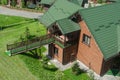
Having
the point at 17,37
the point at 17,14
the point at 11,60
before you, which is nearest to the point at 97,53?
the point at 11,60

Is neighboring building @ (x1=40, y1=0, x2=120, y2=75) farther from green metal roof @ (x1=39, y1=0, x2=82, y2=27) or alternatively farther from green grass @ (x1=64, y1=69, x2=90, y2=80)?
green grass @ (x1=64, y1=69, x2=90, y2=80)

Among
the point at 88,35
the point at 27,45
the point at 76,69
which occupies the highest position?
the point at 88,35

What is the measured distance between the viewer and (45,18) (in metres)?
41.1

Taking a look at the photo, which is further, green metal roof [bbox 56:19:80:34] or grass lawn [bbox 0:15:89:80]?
grass lawn [bbox 0:15:89:80]

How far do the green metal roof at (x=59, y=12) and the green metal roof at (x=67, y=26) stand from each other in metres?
1.95

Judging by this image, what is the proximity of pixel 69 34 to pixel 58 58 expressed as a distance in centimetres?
518

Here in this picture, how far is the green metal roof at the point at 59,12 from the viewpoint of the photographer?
3947 centimetres

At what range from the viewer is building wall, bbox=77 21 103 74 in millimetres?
34969

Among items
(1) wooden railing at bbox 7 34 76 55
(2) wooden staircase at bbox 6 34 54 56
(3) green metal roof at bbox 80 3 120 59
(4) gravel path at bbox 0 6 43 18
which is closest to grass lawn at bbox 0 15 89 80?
(2) wooden staircase at bbox 6 34 54 56

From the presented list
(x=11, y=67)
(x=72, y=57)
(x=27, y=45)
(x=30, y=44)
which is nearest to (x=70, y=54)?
(x=72, y=57)

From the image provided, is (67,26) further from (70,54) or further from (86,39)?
(70,54)

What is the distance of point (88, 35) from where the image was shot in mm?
35750

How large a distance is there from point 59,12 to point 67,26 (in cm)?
575

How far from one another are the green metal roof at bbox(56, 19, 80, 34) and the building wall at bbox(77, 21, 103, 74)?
1.00m
